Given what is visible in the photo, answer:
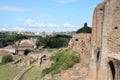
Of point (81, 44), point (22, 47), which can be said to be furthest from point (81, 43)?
point (22, 47)

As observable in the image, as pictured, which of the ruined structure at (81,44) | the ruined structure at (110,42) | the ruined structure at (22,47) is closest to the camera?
the ruined structure at (110,42)

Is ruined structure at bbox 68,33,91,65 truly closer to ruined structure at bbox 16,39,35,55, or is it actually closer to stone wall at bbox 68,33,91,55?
stone wall at bbox 68,33,91,55

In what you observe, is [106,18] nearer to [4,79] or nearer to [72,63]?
[72,63]

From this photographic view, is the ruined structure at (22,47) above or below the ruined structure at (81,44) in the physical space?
below

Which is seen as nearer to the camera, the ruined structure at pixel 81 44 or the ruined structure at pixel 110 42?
the ruined structure at pixel 110 42

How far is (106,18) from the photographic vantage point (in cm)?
1073

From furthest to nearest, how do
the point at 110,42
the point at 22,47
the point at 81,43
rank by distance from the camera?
the point at 22,47 → the point at 81,43 → the point at 110,42

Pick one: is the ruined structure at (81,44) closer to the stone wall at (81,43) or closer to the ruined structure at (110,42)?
the stone wall at (81,43)

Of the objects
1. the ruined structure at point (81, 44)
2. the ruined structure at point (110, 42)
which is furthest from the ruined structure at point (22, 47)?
the ruined structure at point (110, 42)

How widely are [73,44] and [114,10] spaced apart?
14706 mm

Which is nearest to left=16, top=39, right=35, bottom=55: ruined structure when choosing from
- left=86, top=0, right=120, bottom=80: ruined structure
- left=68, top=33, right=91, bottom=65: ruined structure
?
left=68, top=33, right=91, bottom=65: ruined structure

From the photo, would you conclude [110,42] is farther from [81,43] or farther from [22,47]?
[22,47]

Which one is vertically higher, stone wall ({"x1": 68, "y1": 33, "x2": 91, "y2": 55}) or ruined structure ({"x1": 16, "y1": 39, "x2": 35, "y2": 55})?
stone wall ({"x1": 68, "y1": 33, "x2": 91, "y2": 55})

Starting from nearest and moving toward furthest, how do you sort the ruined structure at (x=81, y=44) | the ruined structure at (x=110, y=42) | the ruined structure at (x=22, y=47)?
the ruined structure at (x=110, y=42) → the ruined structure at (x=81, y=44) → the ruined structure at (x=22, y=47)
